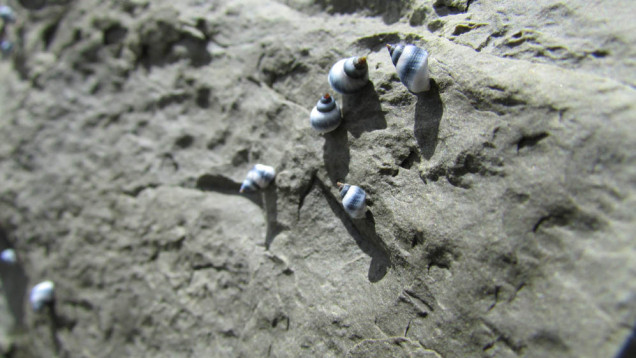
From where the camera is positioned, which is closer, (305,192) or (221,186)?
(305,192)

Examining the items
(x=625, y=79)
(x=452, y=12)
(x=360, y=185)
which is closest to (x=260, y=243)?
(x=360, y=185)

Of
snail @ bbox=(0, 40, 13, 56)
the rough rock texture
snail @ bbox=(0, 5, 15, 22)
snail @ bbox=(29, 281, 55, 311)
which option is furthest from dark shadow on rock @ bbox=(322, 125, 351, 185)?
snail @ bbox=(0, 5, 15, 22)

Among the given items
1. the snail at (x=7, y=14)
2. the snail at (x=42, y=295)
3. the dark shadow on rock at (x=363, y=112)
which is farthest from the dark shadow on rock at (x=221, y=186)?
the snail at (x=7, y=14)

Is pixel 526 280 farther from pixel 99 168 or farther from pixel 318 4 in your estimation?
pixel 99 168

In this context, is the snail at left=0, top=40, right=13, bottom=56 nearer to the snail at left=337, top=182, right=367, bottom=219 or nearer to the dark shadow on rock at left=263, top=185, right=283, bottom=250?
the dark shadow on rock at left=263, top=185, right=283, bottom=250

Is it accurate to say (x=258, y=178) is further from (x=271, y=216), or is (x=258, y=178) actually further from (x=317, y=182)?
(x=317, y=182)

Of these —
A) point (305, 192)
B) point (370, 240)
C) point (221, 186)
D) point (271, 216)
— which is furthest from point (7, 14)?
point (370, 240)
